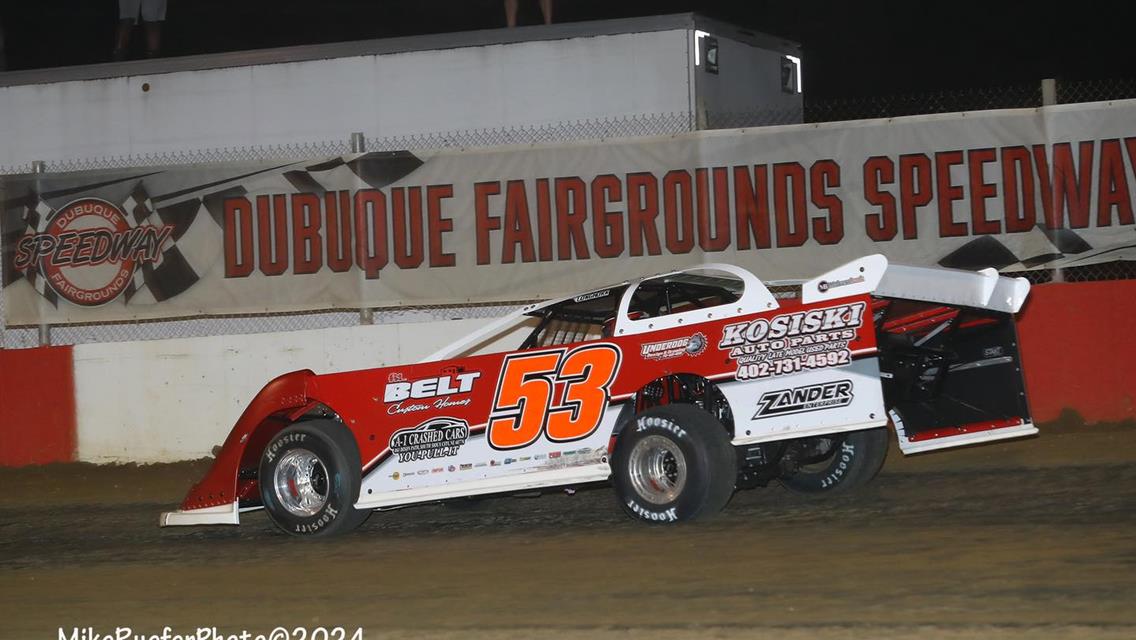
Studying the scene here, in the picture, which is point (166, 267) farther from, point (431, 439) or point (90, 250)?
point (431, 439)

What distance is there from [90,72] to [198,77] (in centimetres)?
124

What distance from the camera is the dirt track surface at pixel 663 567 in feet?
17.2

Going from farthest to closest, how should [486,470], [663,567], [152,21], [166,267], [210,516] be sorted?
[152,21] → [166,267] → [210,516] → [486,470] → [663,567]

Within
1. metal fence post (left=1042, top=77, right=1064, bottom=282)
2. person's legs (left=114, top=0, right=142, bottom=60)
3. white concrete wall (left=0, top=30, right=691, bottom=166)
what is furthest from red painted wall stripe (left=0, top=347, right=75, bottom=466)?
metal fence post (left=1042, top=77, right=1064, bottom=282)

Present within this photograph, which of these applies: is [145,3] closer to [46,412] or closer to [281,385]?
[46,412]

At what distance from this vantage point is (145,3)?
16359 millimetres

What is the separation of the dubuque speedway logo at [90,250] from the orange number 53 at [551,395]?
232 inches

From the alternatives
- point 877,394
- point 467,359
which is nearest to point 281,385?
point 467,359

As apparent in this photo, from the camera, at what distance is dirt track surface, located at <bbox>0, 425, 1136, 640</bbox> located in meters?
5.25

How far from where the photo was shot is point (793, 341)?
716cm

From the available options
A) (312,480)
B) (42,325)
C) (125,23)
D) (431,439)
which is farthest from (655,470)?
(125,23)

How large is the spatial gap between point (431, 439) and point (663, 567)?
2142 mm

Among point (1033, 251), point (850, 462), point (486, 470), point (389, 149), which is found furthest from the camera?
point (389, 149)

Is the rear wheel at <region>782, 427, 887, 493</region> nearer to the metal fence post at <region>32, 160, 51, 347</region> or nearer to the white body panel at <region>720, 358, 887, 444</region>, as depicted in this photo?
the white body panel at <region>720, 358, 887, 444</region>
